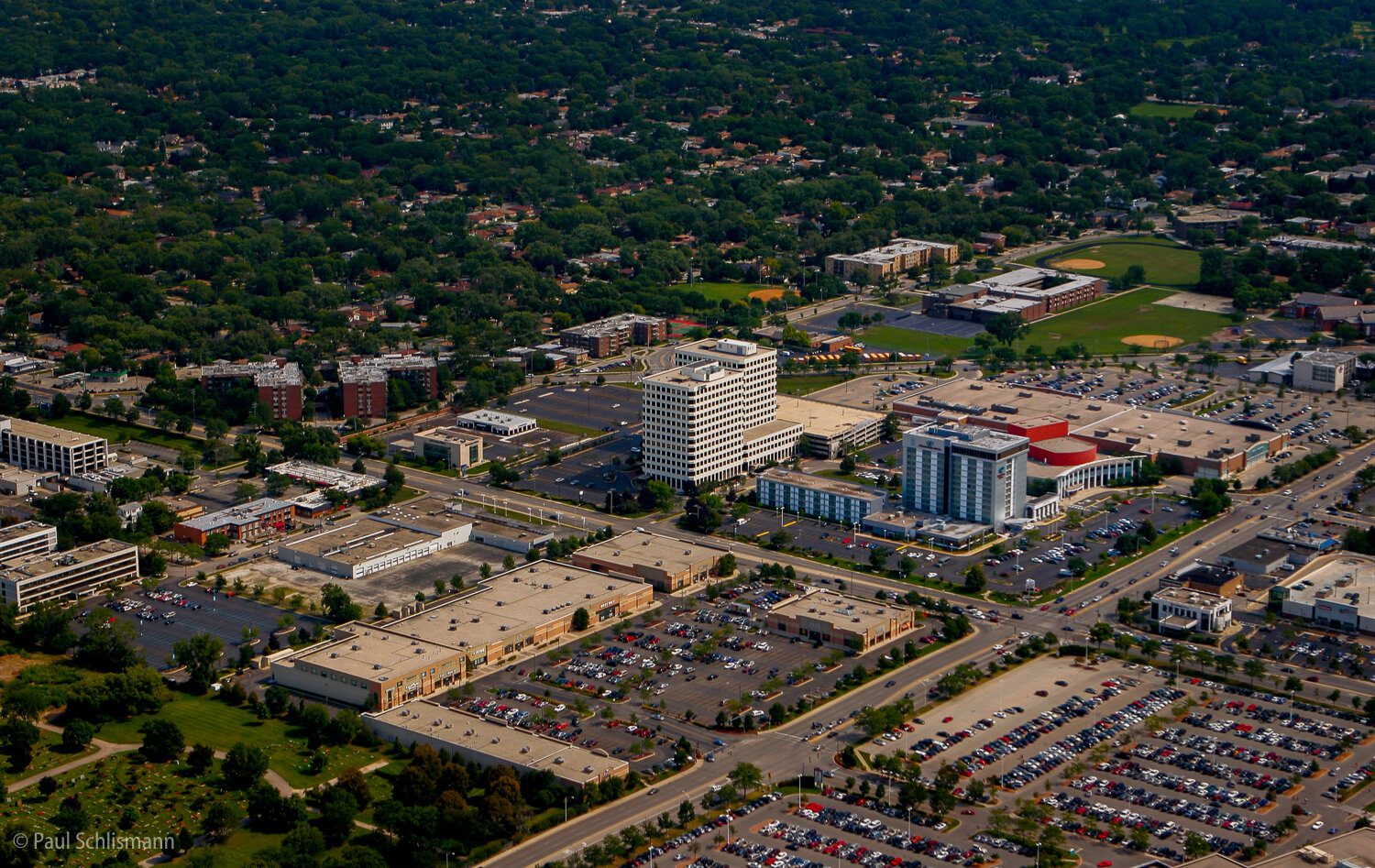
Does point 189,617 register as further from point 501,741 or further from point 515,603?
point 501,741

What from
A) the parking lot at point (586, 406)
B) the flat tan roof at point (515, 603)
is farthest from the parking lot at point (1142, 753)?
the parking lot at point (586, 406)

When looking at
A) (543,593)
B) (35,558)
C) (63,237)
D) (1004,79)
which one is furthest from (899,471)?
(1004,79)

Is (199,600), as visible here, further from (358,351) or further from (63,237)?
(63,237)

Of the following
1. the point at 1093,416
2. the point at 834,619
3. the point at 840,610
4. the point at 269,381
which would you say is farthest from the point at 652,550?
the point at 269,381

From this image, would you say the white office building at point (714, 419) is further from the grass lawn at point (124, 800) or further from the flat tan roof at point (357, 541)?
the grass lawn at point (124, 800)

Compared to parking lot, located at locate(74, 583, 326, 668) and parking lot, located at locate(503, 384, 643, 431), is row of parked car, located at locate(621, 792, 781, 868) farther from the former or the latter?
parking lot, located at locate(503, 384, 643, 431)

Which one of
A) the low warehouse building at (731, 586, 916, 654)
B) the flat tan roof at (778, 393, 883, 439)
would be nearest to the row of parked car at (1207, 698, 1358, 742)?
the low warehouse building at (731, 586, 916, 654)
